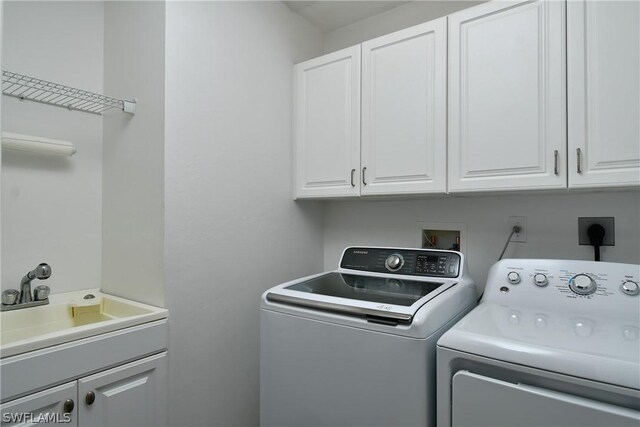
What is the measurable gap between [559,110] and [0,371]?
2064mm

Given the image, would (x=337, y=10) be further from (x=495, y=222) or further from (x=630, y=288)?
→ (x=630, y=288)

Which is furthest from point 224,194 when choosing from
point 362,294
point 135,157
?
point 362,294

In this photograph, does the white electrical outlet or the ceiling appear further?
the ceiling

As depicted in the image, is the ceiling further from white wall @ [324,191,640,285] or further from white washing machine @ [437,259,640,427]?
white washing machine @ [437,259,640,427]

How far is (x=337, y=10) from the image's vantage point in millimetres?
2068

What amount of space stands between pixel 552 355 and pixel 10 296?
1.92 meters

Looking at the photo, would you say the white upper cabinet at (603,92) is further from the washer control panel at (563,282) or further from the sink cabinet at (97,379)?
the sink cabinet at (97,379)

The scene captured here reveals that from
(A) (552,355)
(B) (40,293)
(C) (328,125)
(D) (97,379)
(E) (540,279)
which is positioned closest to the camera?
(A) (552,355)

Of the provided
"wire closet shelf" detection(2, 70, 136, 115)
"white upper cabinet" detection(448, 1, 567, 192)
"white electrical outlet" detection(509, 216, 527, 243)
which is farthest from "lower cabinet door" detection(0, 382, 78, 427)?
"white electrical outlet" detection(509, 216, 527, 243)

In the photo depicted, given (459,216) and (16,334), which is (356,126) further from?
(16,334)

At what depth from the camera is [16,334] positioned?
134 centimetres

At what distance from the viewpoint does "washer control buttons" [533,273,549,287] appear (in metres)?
1.31

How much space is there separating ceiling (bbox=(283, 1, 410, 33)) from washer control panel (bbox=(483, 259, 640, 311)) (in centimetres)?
162

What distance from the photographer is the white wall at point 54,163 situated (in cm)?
146
